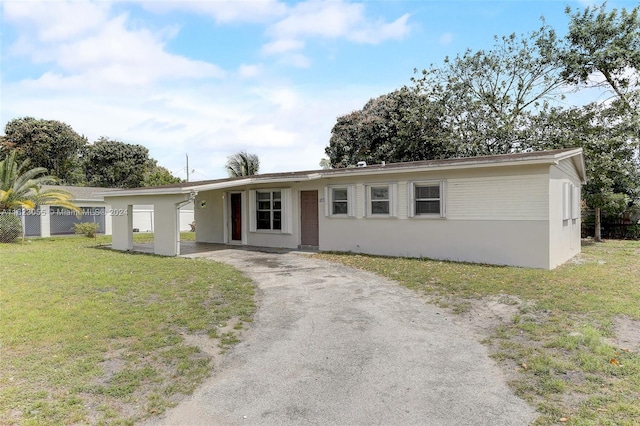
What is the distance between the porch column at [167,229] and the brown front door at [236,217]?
3541 mm

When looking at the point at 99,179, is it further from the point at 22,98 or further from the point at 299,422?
the point at 299,422

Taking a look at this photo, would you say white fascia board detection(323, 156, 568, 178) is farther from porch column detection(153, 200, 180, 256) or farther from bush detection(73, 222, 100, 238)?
bush detection(73, 222, 100, 238)

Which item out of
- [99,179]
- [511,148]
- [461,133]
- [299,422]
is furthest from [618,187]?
[99,179]

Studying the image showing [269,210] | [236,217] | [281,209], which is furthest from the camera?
[236,217]

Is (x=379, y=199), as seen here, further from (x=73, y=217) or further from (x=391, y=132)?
(x=73, y=217)

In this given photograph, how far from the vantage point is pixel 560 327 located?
5.07m

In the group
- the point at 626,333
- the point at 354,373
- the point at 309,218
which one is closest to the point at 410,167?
the point at 309,218

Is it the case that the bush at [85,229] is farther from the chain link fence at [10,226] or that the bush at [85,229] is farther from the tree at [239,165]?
the tree at [239,165]

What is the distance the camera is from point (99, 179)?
111 feet

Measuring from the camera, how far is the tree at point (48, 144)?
28.9 meters

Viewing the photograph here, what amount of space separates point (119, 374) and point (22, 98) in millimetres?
9890

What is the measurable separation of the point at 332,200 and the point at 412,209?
9.68 ft

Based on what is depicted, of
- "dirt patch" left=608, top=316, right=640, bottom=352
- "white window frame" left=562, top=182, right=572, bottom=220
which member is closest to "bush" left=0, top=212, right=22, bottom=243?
"dirt patch" left=608, top=316, right=640, bottom=352

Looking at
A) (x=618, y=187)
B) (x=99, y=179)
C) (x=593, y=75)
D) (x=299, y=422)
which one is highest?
(x=593, y=75)
